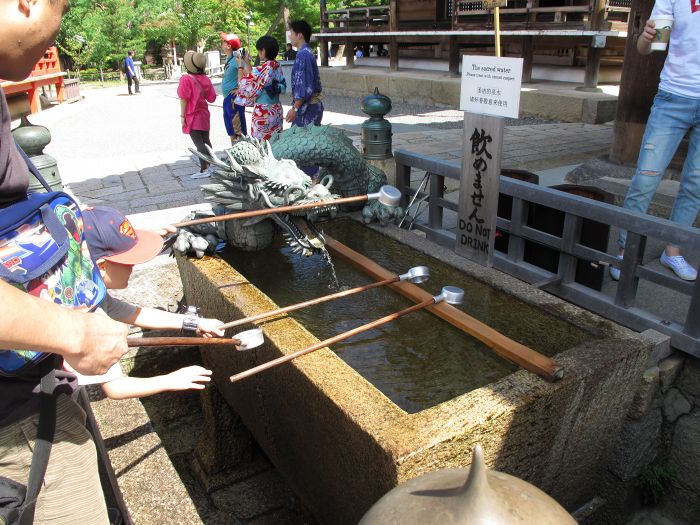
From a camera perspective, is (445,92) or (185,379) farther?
(445,92)

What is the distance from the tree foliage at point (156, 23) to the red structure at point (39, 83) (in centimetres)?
989

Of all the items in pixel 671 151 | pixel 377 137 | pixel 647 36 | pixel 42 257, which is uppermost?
pixel 647 36

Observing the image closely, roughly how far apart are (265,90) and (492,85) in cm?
360

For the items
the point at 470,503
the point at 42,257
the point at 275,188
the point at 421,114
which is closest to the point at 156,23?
the point at 421,114

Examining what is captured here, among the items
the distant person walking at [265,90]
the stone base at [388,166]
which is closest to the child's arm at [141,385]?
the stone base at [388,166]

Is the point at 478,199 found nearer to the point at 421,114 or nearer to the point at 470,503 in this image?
the point at 470,503

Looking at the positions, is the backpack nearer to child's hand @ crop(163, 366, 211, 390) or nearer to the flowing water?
child's hand @ crop(163, 366, 211, 390)

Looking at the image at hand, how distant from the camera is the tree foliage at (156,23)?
2764 cm

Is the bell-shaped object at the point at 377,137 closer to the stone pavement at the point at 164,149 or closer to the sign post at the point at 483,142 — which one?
the sign post at the point at 483,142

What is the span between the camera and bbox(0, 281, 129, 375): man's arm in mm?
1013

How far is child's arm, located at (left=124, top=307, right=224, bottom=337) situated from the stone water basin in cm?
32

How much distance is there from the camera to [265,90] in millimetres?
6086

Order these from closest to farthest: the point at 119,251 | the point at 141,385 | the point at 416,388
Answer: the point at 141,385 < the point at 119,251 < the point at 416,388

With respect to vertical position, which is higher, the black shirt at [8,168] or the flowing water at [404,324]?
the black shirt at [8,168]
